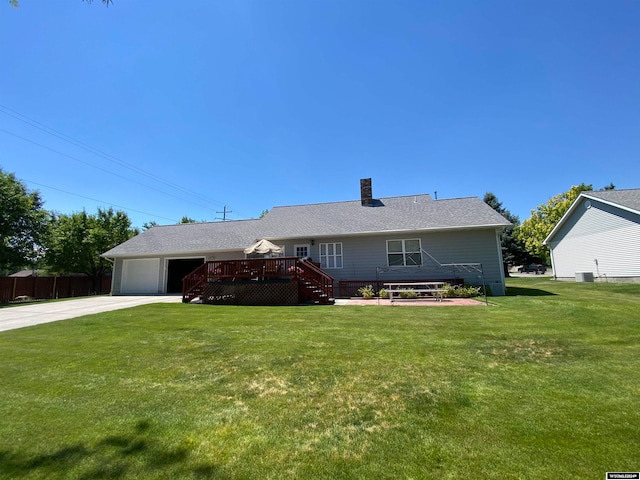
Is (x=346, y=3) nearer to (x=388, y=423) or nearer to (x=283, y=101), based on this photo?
(x=283, y=101)

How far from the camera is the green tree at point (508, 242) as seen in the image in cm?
3581

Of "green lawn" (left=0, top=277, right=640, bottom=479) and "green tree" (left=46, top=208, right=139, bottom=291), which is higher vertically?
"green tree" (left=46, top=208, right=139, bottom=291)

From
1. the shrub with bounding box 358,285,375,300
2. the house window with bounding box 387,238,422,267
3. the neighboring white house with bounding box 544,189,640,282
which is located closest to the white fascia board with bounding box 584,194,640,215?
the neighboring white house with bounding box 544,189,640,282

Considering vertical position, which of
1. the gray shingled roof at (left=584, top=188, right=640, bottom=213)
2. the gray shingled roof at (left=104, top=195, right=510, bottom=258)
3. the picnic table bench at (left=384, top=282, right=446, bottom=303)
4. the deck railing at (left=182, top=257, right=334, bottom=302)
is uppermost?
the gray shingled roof at (left=584, top=188, right=640, bottom=213)

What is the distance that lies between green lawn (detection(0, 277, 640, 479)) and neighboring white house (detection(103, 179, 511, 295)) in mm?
8396

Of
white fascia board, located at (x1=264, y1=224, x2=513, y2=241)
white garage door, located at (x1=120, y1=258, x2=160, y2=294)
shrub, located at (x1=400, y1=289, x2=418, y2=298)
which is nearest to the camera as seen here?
shrub, located at (x1=400, y1=289, x2=418, y2=298)

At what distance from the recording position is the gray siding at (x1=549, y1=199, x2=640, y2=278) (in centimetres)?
1717

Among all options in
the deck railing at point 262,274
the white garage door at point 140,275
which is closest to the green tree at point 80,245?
the white garage door at point 140,275

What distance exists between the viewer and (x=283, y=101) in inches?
597

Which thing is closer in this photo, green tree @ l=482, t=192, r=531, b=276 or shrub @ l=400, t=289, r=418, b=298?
shrub @ l=400, t=289, r=418, b=298

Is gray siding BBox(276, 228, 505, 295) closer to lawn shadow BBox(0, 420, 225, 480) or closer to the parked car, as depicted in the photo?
lawn shadow BBox(0, 420, 225, 480)

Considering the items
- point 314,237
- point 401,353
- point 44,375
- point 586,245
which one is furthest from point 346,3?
point 586,245

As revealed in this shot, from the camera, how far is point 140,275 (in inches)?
795

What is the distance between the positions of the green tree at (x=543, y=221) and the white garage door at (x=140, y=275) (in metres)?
40.2
